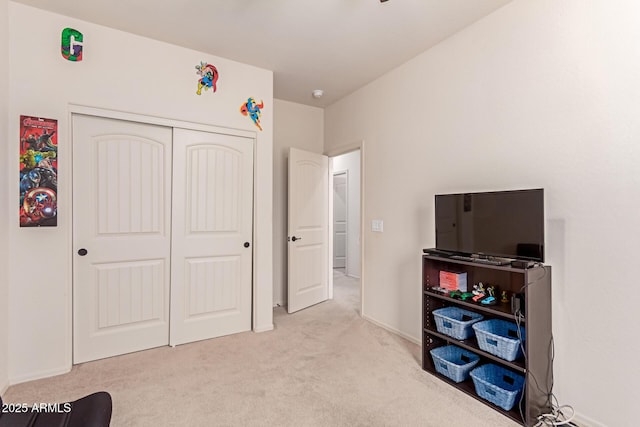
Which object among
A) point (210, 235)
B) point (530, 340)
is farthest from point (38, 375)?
point (530, 340)

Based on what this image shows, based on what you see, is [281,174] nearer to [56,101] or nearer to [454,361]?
[56,101]

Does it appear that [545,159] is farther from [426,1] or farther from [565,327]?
[426,1]

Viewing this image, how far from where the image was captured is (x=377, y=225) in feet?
11.7

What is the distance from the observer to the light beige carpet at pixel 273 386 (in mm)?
1933

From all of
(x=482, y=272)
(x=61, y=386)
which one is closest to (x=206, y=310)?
(x=61, y=386)

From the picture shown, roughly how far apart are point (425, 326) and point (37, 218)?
9.90ft

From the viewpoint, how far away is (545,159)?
2.07 meters

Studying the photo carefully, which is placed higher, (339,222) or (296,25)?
(296,25)

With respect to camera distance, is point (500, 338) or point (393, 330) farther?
point (393, 330)

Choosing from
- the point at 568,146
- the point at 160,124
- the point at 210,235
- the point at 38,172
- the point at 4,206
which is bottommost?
the point at 210,235

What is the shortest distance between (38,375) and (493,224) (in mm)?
3409

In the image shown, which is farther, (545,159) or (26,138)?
(26,138)

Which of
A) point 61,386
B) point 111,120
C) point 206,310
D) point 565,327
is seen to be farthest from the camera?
point 206,310

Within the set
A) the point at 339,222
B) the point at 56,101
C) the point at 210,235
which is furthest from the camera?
the point at 339,222
